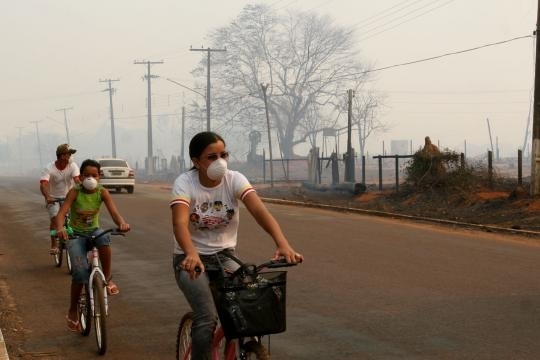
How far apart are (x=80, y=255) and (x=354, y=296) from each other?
3248 mm

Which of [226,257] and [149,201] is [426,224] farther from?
[226,257]

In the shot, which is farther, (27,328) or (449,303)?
(449,303)

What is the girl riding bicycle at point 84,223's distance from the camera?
25.7 ft

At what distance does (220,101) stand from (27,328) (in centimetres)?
7580

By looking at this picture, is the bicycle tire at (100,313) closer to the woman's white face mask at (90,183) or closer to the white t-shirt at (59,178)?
the woman's white face mask at (90,183)

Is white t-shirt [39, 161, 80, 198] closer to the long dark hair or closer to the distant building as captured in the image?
the long dark hair

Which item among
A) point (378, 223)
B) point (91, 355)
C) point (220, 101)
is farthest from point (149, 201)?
point (220, 101)

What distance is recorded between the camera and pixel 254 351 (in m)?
4.48

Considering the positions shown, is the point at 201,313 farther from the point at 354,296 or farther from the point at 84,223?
the point at 354,296

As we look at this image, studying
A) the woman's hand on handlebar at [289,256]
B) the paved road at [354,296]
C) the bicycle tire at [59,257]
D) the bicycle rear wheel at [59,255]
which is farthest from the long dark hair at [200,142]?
the bicycle tire at [59,257]

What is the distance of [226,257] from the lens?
16.9 feet

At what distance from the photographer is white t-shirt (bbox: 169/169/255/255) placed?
199 inches

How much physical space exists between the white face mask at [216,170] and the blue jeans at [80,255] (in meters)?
3.31

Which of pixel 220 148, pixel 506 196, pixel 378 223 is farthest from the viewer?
pixel 506 196
